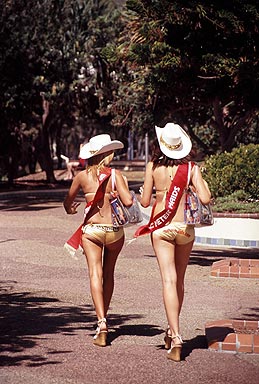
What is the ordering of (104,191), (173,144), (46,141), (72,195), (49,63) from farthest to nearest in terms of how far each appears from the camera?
(46,141) < (49,63) < (72,195) < (104,191) < (173,144)

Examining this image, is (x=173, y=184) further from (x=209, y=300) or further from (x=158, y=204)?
(x=209, y=300)

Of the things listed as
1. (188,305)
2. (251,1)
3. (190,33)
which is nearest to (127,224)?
(188,305)

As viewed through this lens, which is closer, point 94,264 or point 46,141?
point 94,264

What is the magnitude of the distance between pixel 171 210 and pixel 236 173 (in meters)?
13.0

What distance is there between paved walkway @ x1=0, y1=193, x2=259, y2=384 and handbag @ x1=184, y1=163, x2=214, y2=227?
1.06 m

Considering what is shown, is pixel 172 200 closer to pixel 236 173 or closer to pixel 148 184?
pixel 148 184

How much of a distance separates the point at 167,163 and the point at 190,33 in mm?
13953

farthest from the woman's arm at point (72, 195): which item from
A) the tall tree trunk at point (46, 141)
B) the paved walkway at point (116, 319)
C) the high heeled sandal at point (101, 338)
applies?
the tall tree trunk at point (46, 141)

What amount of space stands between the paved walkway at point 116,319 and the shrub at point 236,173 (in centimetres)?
407

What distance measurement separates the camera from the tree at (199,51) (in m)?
19.5

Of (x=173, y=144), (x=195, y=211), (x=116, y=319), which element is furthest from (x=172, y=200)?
(x=116, y=319)

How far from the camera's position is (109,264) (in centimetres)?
839

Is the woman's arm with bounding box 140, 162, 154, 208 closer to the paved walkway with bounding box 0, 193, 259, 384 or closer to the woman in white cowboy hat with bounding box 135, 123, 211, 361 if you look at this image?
the woman in white cowboy hat with bounding box 135, 123, 211, 361

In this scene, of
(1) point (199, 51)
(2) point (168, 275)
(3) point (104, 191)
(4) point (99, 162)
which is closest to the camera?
(2) point (168, 275)
